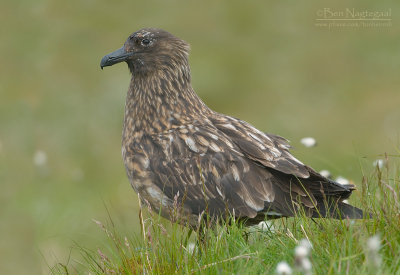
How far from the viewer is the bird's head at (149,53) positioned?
637 cm

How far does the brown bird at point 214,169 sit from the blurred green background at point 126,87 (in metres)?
3.27

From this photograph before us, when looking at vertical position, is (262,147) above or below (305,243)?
above

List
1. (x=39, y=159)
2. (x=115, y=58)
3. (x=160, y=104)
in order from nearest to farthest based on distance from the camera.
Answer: (x=160, y=104)
(x=115, y=58)
(x=39, y=159)

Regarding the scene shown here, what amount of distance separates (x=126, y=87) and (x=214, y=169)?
696cm

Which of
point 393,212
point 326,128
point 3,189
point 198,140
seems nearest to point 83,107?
point 3,189

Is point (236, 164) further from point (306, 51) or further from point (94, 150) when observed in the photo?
point (306, 51)

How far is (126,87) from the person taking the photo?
1246 centimetres

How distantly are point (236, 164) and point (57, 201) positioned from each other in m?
4.84

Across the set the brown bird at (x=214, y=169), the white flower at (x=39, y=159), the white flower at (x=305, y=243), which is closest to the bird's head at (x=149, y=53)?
the brown bird at (x=214, y=169)

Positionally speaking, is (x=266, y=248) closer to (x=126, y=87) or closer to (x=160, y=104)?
(x=160, y=104)

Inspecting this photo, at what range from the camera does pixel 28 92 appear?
1287 centimetres

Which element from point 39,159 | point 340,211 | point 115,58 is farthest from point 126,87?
point 340,211

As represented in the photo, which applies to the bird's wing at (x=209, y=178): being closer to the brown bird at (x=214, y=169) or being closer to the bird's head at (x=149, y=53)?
the brown bird at (x=214, y=169)

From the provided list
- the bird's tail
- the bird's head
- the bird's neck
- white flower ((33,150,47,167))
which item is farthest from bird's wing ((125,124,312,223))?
white flower ((33,150,47,167))
